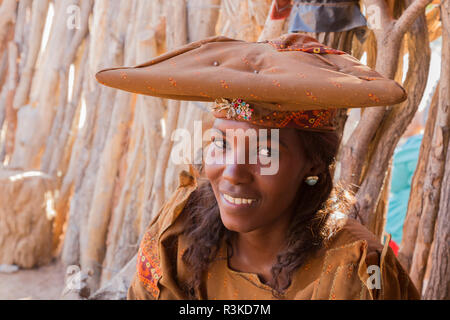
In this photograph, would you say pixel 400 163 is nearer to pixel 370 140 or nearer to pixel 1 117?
pixel 370 140

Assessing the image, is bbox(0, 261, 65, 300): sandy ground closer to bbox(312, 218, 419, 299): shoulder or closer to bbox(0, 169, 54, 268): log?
bbox(0, 169, 54, 268): log

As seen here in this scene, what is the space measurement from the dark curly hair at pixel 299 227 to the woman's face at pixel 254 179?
69mm

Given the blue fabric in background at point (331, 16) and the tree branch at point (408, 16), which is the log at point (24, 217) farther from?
the tree branch at point (408, 16)

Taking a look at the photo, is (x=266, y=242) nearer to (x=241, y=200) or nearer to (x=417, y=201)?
(x=241, y=200)

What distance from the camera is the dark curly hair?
53.6 inches

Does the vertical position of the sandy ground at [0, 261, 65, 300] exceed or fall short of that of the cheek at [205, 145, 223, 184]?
it falls short

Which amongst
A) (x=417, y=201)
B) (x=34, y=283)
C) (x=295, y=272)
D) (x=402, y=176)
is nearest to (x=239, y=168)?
(x=295, y=272)

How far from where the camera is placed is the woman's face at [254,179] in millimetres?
1262

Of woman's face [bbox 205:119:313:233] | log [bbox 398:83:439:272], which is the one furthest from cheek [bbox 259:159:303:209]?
log [bbox 398:83:439:272]

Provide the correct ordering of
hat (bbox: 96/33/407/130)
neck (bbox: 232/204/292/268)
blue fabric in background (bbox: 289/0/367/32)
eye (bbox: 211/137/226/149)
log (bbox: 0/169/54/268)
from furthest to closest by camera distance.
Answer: log (bbox: 0/169/54/268)
blue fabric in background (bbox: 289/0/367/32)
neck (bbox: 232/204/292/268)
eye (bbox: 211/137/226/149)
hat (bbox: 96/33/407/130)

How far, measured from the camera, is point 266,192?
128 cm

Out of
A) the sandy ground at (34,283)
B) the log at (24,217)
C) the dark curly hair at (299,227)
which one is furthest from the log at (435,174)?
the log at (24,217)

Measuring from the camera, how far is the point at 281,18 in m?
2.10

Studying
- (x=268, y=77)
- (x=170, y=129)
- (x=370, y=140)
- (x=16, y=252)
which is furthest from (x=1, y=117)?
(x=268, y=77)
